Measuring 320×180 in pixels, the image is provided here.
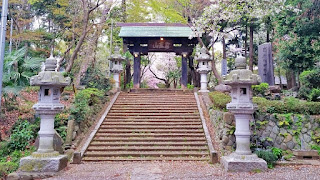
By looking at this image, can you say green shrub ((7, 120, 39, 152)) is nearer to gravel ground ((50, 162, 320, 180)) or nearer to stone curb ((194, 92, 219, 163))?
gravel ground ((50, 162, 320, 180))

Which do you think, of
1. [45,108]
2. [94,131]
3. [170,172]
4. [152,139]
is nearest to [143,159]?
[152,139]

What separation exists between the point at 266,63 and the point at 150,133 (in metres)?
7.47

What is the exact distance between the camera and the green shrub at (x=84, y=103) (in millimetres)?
9270

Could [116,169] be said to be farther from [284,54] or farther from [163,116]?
[284,54]

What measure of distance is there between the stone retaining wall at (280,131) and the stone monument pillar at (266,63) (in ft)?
16.9

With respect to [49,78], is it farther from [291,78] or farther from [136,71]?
[291,78]

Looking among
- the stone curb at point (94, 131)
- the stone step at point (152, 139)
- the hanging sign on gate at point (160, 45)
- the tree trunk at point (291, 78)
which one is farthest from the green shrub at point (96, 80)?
the tree trunk at point (291, 78)

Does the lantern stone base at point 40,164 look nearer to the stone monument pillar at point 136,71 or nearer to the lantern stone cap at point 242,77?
the lantern stone cap at point 242,77

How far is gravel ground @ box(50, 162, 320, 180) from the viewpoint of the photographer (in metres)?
5.90

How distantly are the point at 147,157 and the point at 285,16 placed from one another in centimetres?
1053

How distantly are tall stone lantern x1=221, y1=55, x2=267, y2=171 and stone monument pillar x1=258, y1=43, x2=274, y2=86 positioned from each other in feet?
22.8

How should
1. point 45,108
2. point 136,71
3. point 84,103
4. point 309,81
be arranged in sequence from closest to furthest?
1. point 45,108
2. point 84,103
3. point 309,81
4. point 136,71

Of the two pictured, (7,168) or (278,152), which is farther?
(278,152)

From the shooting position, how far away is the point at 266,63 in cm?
1320
